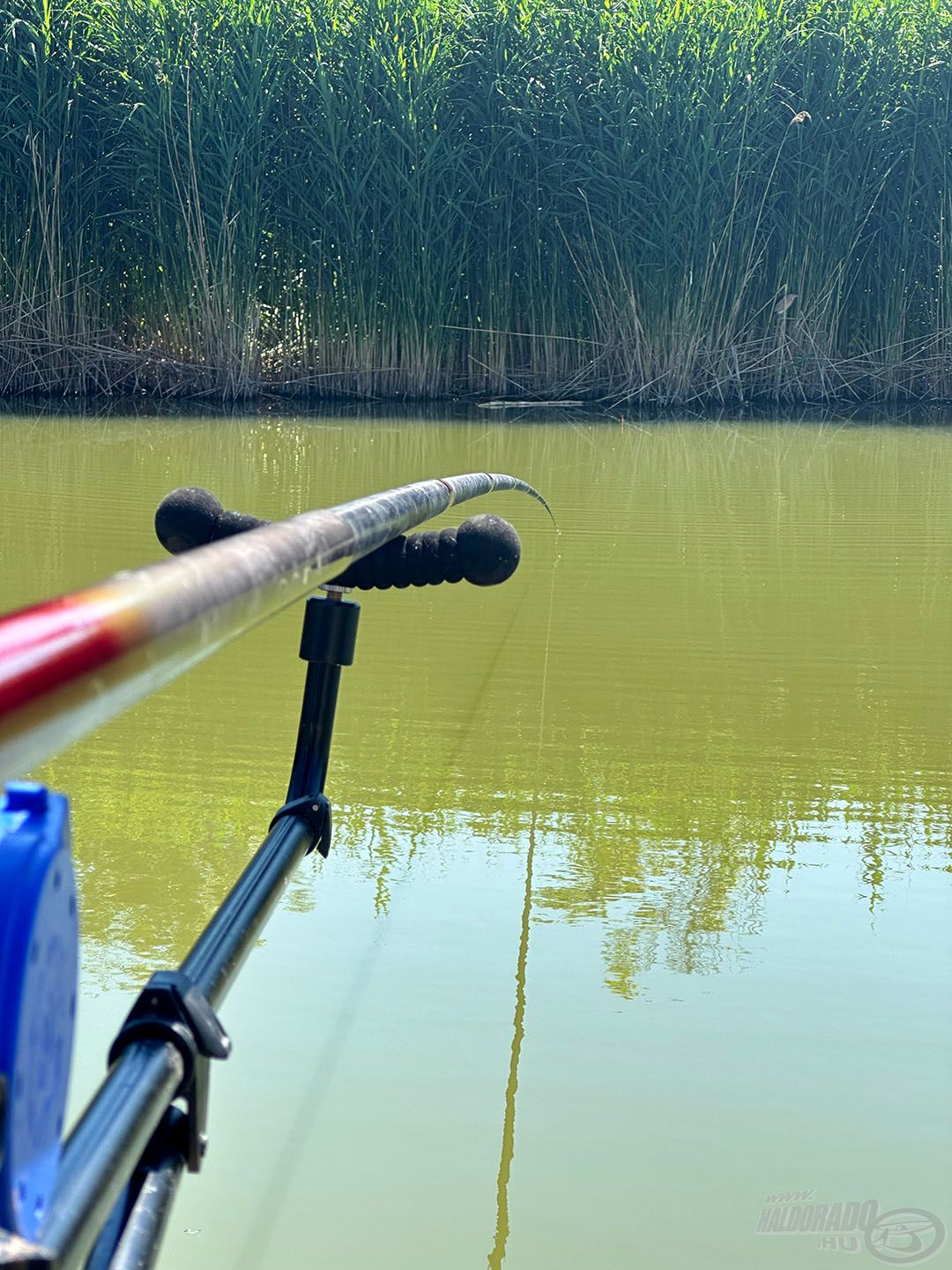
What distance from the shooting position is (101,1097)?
0.63 meters

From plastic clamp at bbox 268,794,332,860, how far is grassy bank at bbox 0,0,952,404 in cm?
805

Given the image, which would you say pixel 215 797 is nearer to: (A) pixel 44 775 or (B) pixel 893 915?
(A) pixel 44 775

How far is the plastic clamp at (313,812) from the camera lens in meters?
1.11

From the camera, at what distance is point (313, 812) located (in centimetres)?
112

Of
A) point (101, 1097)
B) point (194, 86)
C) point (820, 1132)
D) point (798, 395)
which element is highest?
point (194, 86)

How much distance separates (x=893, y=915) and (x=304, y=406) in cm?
750

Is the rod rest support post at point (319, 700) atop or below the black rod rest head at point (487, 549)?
below

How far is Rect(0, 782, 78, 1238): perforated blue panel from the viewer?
44cm

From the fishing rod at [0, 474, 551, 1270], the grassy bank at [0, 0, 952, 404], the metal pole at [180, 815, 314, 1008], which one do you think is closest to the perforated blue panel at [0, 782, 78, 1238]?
the fishing rod at [0, 474, 551, 1270]

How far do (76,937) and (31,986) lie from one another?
6 centimetres

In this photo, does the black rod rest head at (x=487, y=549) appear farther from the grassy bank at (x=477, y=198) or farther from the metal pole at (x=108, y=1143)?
the grassy bank at (x=477, y=198)

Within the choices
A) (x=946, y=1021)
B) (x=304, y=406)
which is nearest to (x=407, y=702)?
(x=946, y=1021)

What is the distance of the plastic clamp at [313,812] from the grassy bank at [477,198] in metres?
8.05

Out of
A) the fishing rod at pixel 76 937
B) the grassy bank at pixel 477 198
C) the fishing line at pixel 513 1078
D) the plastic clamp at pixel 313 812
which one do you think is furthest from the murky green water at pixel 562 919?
the grassy bank at pixel 477 198
